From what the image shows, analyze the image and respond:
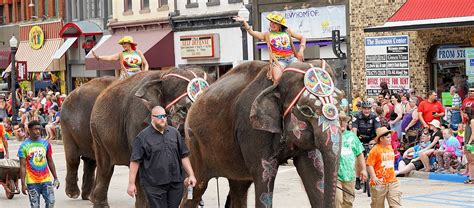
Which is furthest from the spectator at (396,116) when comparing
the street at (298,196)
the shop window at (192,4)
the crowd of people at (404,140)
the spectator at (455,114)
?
the shop window at (192,4)

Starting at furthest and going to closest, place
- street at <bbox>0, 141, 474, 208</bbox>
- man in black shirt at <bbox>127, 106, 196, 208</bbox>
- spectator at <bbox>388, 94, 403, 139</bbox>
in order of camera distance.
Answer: spectator at <bbox>388, 94, 403, 139</bbox> < street at <bbox>0, 141, 474, 208</bbox> < man in black shirt at <bbox>127, 106, 196, 208</bbox>

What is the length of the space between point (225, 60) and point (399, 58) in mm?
10021

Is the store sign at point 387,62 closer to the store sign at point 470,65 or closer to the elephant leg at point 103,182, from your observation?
the store sign at point 470,65

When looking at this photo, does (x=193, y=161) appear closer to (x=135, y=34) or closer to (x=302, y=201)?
(x=302, y=201)

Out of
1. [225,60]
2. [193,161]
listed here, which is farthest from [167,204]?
[225,60]

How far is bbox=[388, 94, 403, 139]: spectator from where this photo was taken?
72.6 ft

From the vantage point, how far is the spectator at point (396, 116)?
72.6 ft

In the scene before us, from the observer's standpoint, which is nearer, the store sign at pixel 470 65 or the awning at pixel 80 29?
the store sign at pixel 470 65

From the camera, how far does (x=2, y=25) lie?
175ft

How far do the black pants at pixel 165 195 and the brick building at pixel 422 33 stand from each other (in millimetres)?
15177

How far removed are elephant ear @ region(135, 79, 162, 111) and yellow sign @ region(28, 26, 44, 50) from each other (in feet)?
114

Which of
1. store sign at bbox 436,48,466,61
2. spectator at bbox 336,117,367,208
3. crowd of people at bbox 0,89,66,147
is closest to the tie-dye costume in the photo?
spectator at bbox 336,117,367,208

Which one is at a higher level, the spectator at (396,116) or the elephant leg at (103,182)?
the spectator at (396,116)

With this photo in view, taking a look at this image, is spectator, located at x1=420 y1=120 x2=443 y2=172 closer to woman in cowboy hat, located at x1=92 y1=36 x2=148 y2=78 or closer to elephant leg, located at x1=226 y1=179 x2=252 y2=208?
woman in cowboy hat, located at x1=92 y1=36 x2=148 y2=78
